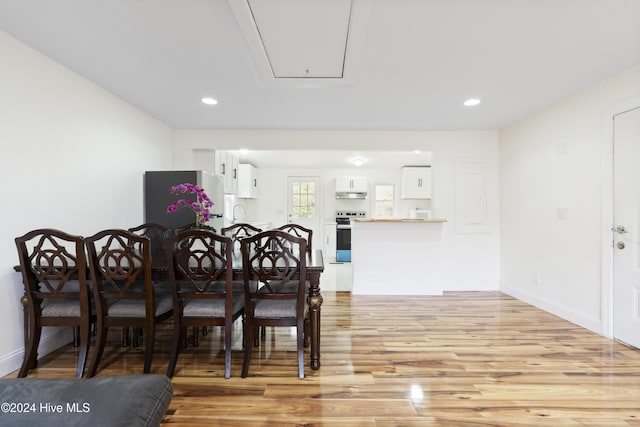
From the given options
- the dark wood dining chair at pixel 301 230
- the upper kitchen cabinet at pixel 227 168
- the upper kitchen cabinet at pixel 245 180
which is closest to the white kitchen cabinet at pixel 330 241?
the upper kitchen cabinet at pixel 245 180

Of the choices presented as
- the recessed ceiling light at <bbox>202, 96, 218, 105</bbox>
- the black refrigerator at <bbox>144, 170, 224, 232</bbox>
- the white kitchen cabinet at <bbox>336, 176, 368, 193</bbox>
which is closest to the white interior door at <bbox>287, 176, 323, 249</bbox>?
the white kitchen cabinet at <bbox>336, 176, 368, 193</bbox>

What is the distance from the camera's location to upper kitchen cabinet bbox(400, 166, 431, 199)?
640 cm

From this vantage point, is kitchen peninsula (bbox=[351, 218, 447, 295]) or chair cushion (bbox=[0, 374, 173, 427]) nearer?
chair cushion (bbox=[0, 374, 173, 427])

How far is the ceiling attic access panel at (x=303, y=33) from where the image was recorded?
5.23 ft

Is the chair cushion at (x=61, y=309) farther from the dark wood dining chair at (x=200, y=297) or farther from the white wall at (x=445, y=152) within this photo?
the white wall at (x=445, y=152)

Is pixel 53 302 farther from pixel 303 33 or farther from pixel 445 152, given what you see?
pixel 445 152

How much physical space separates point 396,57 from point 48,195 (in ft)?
9.31

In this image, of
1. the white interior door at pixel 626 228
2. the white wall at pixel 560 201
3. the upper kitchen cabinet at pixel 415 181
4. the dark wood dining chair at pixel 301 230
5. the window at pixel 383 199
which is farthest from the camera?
the window at pixel 383 199

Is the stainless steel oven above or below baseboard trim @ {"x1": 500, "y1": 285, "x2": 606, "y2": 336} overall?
above

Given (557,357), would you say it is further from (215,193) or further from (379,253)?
(215,193)

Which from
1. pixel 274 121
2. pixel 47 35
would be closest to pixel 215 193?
pixel 274 121

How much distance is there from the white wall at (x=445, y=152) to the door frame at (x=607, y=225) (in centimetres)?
151

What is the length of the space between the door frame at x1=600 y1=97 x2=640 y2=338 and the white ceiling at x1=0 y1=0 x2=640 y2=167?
53 cm

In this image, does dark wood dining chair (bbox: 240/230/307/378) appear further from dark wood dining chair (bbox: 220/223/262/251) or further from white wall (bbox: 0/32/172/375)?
white wall (bbox: 0/32/172/375)
